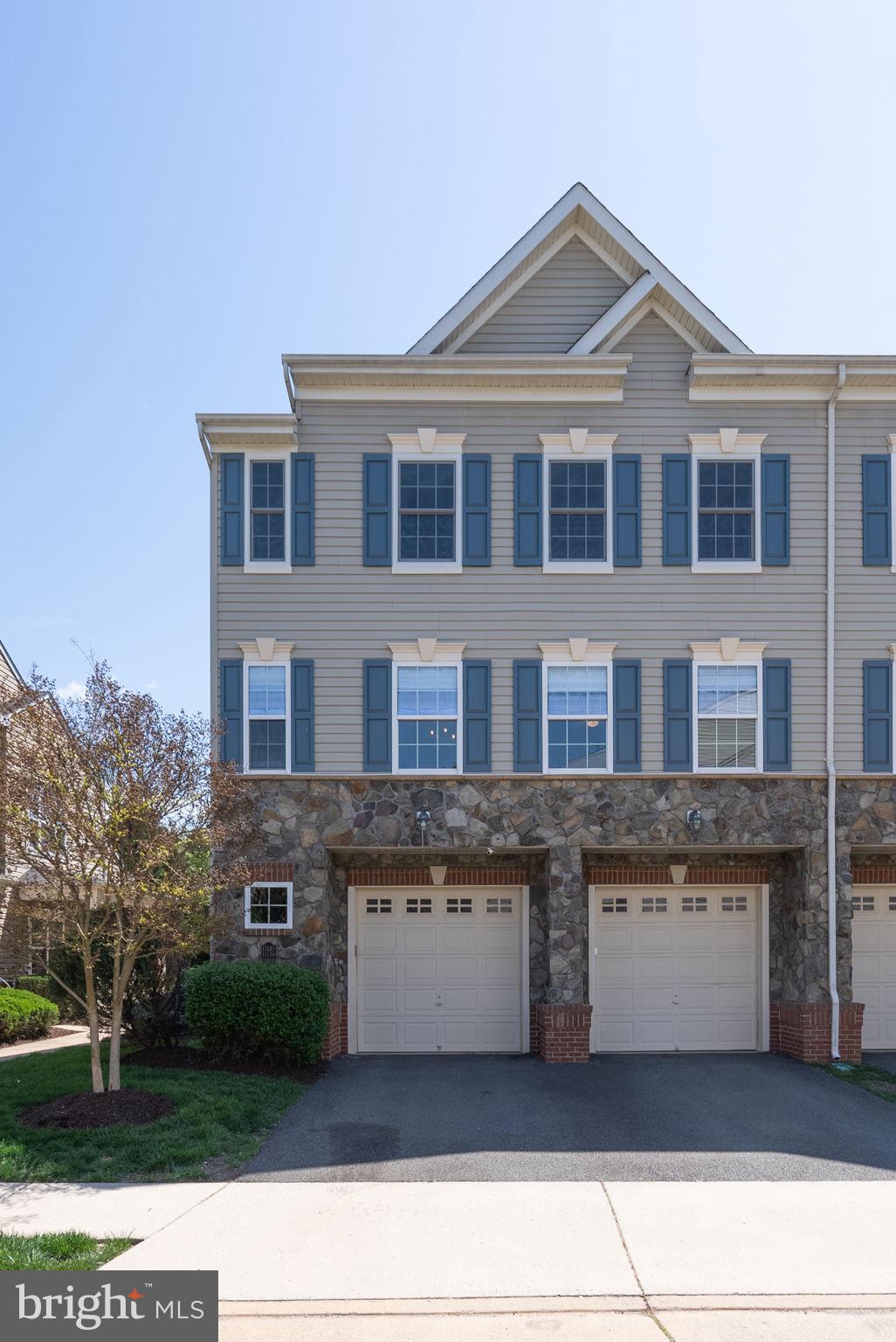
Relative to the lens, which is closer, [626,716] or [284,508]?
[626,716]

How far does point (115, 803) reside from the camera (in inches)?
429

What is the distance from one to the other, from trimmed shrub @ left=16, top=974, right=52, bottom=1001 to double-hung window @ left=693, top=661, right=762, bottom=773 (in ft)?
40.1

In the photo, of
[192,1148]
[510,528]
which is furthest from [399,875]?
[192,1148]

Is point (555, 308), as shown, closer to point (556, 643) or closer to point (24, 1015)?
point (556, 643)

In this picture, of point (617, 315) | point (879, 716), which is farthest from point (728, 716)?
point (617, 315)

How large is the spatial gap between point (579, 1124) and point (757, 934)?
6.17 m

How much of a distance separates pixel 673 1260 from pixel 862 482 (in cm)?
1181

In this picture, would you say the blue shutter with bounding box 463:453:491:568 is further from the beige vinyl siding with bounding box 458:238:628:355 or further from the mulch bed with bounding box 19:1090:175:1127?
the mulch bed with bounding box 19:1090:175:1127

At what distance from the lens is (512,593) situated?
613 inches

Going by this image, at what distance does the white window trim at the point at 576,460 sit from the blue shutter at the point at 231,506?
4.36 m

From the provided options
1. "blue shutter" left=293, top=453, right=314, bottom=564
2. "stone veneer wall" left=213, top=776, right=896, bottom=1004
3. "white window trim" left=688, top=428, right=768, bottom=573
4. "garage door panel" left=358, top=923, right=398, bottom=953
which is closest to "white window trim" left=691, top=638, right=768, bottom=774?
"stone veneer wall" left=213, top=776, right=896, bottom=1004

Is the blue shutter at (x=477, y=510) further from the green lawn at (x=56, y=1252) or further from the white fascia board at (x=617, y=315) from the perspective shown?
the green lawn at (x=56, y=1252)

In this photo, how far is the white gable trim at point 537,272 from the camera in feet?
52.5

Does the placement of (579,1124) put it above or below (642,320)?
below
